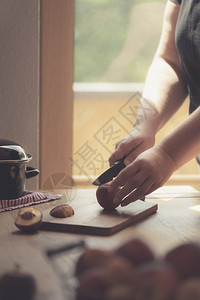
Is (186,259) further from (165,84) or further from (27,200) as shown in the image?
(165,84)

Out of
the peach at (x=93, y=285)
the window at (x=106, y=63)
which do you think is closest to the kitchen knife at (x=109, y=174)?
Result: the peach at (x=93, y=285)

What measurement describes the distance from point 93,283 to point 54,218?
2.04ft

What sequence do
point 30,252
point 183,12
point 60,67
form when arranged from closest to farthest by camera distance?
point 30,252 → point 183,12 → point 60,67

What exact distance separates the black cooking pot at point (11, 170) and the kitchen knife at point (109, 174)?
197 millimetres

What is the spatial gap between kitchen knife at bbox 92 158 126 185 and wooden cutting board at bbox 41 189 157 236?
0.20 ft

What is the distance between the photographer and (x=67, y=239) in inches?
36.9

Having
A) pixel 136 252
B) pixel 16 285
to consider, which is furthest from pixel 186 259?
pixel 16 285

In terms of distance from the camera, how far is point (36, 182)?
6.66 feet

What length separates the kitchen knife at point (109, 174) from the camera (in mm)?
1220

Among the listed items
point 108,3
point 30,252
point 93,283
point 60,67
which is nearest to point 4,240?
point 30,252

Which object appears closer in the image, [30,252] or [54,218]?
[30,252]

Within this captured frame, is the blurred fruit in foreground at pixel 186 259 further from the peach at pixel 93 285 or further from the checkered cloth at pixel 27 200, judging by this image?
the checkered cloth at pixel 27 200

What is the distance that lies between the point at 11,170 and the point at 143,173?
338 millimetres

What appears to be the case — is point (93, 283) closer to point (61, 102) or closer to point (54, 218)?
point (54, 218)
